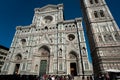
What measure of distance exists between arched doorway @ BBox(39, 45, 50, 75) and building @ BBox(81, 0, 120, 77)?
975cm

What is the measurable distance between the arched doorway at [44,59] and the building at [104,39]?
9.75 metres

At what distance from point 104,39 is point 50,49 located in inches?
438

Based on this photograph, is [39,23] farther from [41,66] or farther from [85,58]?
[85,58]

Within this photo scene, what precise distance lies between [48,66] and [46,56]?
2372mm

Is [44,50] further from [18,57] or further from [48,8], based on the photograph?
[48,8]

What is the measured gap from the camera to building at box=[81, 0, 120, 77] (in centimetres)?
1595

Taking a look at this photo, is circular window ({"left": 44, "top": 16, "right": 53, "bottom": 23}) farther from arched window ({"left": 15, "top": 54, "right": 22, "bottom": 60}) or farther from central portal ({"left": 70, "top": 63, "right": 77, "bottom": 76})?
central portal ({"left": 70, "top": 63, "right": 77, "bottom": 76})

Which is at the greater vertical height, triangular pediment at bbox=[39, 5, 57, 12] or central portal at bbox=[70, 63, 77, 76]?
triangular pediment at bbox=[39, 5, 57, 12]

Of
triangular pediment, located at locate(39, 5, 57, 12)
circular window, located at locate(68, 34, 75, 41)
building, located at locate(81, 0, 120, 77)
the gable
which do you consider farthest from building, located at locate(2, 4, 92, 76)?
building, located at locate(81, 0, 120, 77)

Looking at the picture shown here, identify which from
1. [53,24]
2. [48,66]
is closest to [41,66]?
[48,66]

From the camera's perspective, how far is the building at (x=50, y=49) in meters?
18.4

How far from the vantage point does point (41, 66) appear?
793 inches

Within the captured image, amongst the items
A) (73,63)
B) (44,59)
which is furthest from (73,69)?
(44,59)

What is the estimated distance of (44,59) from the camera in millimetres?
20750
